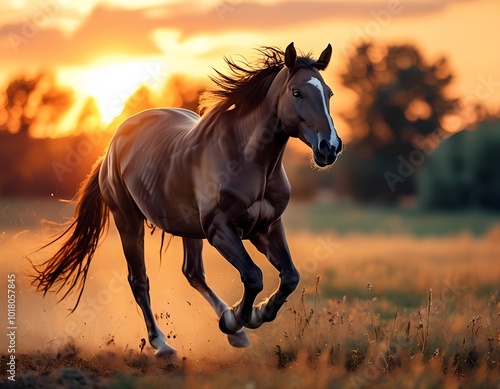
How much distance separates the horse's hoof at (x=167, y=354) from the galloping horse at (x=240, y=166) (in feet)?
0.06

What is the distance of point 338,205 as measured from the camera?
53.4m

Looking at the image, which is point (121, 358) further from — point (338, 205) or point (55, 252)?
point (338, 205)

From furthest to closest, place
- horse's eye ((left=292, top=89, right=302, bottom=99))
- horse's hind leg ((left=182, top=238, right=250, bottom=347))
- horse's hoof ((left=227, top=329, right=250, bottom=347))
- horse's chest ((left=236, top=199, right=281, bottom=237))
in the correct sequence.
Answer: horse's hind leg ((left=182, top=238, right=250, bottom=347)), horse's hoof ((left=227, top=329, right=250, bottom=347)), horse's chest ((left=236, top=199, right=281, bottom=237)), horse's eye ((left=292, top=89, right=302, bottom=99))

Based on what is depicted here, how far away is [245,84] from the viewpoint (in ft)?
22.6

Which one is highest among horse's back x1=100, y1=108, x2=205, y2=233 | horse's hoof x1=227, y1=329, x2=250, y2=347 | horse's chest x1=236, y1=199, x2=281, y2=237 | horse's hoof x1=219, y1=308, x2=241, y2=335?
horse's back x1=100, y1=108, x2=205, y2=233

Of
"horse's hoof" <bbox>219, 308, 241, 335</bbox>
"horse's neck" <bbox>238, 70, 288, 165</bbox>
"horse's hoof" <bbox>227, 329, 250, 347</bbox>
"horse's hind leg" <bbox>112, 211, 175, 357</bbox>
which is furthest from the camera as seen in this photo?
"horse's hind leg" <bbox>112, 211, 175, 357</bbox>

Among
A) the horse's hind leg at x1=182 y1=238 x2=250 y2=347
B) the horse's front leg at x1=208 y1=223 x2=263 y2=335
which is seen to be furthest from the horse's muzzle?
the horse's hind leg at x1=182 y1=238 x2=250 y2=347

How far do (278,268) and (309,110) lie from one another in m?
1.47

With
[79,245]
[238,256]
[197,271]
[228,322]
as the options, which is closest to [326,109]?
[238,256]

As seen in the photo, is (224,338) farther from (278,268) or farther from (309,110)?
(309,110)

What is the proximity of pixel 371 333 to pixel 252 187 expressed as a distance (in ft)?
6.46

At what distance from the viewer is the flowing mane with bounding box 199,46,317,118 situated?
22.3 feet

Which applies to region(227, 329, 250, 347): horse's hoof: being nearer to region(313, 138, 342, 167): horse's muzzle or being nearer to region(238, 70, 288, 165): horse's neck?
region(238, 70, 288, 165): horse's neck

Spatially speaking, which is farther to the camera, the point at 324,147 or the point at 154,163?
the point at 154,163
